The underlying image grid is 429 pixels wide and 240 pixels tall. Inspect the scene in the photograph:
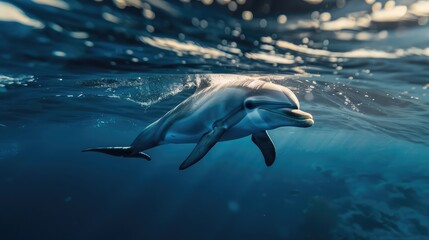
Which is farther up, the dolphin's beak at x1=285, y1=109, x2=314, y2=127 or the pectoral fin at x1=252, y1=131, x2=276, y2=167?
the dolphin's beak at x1=285, y1=109, x2=314, y2=127

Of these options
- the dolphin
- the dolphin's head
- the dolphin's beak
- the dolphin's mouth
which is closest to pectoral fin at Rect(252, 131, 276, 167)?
the dolphin

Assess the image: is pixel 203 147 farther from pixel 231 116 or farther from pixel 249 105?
pixel 249 105

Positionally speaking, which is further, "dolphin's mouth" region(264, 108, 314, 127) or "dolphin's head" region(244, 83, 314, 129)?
"dolphin's head" region(244, 83, 314, 129)

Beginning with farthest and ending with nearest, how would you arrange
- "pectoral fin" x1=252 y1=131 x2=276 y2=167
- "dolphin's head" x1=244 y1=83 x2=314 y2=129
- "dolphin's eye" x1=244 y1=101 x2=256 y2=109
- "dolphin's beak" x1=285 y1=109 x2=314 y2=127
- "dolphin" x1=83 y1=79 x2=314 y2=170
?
"pectoral fin" x1=252 y1=131 x2=276 y2=167
"dolphin's eye" x1=244 y1=101 x2=256 y2=109
"dolphin" x1=83 y1=79 x2=314 y2=170
"dolphin's head" x1=244 y1=83 x2=314 y2=129
"dolphin's beak" x1=285 y1=109 x2=314 y2=127

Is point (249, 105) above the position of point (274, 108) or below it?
below

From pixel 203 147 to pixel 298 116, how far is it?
4.97 feet

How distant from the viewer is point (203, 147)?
4934 mm

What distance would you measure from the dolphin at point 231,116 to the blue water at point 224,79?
195 centimetres

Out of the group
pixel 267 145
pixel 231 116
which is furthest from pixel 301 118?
pixel 267 145

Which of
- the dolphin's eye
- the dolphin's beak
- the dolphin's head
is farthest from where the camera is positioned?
the dolphin's eye

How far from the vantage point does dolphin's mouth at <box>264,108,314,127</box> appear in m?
4.41

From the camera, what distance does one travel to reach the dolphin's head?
455cm

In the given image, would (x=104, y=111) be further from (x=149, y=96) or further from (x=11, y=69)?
(x=11, y=69)

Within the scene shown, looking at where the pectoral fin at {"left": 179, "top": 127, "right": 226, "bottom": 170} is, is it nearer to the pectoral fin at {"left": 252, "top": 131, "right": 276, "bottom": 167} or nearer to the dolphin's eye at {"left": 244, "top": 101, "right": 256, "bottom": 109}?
the dolphin's eye at {"left": 244, "top": 101, "right": 256, "bottom": 109}
